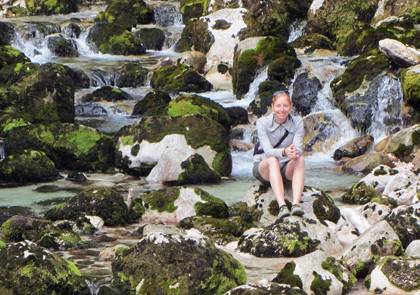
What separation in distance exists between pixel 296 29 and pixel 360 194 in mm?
20221

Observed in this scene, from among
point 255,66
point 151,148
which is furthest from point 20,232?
point 255,66

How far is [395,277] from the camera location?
11.0 metres

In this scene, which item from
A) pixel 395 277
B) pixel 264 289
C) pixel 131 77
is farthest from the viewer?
pixel 131 77

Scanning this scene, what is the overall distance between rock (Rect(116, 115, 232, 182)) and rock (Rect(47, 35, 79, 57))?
16.5 m

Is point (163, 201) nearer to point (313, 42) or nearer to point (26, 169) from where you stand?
point (26, 169)

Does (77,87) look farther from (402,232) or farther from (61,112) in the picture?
(402,232)

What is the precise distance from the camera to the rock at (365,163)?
20.9 meters

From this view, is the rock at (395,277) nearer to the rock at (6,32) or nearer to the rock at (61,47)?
the rock at (61,47)

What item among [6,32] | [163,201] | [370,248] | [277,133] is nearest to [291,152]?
[277,133]

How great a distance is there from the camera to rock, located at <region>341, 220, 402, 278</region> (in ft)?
39.1

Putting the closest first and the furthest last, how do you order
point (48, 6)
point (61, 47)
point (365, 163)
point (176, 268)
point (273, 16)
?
point (176, 268), point (365, 163), point (273, 16), point (61, 47), point (48, 6)

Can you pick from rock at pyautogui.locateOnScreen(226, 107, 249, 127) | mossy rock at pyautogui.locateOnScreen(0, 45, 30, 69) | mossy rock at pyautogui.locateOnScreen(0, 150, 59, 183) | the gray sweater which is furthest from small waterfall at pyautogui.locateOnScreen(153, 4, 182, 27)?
the gray sweater

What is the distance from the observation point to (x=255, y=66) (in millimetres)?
30297

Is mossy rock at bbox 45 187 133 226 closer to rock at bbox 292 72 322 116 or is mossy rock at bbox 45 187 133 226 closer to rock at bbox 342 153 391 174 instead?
rock at bbox 342 153 391 174
